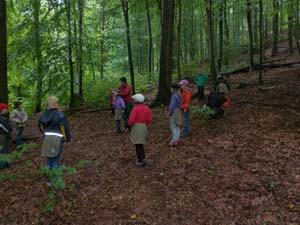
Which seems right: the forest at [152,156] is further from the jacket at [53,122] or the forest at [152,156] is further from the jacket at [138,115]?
the jacket at [138,115]

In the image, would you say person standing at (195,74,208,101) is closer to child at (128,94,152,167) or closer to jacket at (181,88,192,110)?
jacket at (181,88,192,110)

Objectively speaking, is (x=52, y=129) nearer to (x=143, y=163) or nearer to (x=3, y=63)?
(x=143, y=163)

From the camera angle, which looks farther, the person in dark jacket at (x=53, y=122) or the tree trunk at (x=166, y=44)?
the tree trunk at (x=166, y=44)

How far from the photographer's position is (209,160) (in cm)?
764

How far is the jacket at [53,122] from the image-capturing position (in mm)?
6488

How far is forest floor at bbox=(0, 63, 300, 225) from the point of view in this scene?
5539 millimetres

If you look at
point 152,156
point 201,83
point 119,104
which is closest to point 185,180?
point 152,156

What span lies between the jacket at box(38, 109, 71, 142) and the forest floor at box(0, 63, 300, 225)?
3.09 ft

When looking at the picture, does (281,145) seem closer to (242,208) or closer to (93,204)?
(242,208)

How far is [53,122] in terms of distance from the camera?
6.50 metres

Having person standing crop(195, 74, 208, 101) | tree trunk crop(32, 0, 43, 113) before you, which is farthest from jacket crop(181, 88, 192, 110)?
tree trunk crop(32, 0, 43, 113)

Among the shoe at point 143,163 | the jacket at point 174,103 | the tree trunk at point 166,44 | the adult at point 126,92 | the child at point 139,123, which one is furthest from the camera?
Answer: the tree trunk at point 166,44

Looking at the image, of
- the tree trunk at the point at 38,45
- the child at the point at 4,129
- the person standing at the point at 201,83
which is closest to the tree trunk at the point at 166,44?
the person standing at the point at 201,83

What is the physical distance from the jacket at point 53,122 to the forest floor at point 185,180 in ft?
3.09
